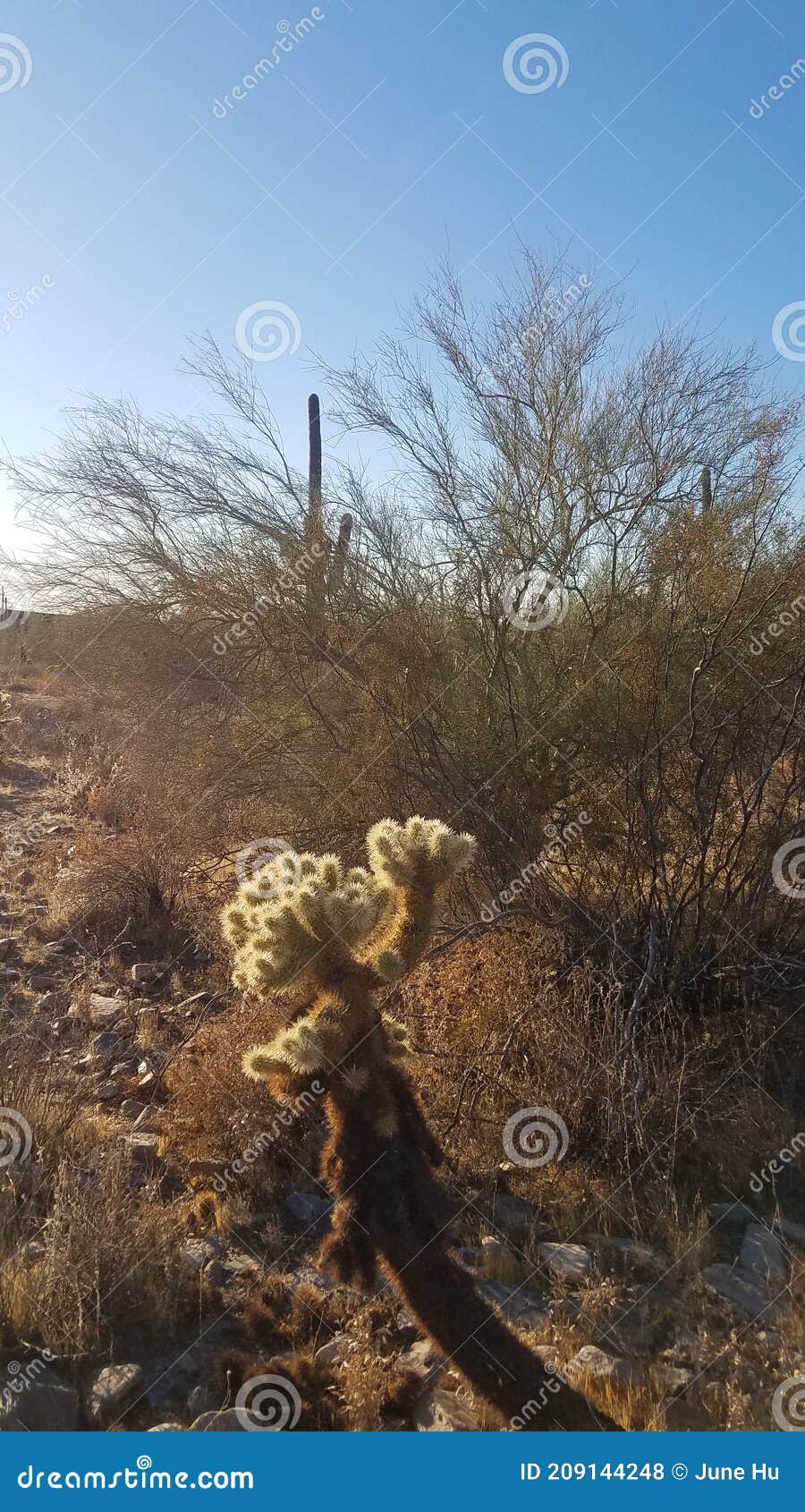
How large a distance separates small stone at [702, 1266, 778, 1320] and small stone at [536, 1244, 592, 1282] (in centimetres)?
41

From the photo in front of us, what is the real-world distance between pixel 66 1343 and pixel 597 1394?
1592mm

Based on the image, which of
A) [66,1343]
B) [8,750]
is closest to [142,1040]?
[66,1343]

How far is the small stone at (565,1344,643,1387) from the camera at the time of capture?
2.90 meters

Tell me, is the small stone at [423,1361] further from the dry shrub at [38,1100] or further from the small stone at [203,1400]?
the dry shrub at [38,1100]

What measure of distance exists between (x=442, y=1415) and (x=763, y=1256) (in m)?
1.36

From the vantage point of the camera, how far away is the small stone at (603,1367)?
2904 mm

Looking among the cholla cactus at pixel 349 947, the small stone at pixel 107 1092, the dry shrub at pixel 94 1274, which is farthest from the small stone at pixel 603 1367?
the small stone at pixel 107 1092

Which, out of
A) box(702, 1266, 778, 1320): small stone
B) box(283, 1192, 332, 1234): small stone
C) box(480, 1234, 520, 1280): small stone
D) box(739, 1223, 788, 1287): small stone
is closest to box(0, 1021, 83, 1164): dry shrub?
box(283, 1192, 332, 1234): small stone

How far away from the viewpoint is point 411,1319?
127 inches

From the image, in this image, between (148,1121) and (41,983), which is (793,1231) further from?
(41,983)

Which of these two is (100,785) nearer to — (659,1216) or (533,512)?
(533,512)

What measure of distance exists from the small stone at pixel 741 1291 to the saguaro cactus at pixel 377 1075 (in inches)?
30.3

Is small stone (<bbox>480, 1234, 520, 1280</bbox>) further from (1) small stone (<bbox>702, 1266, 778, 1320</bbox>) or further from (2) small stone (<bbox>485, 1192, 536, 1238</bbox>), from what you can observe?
(1) small stone (<bbox>702, 1266, 778, 1320</bbox>)
